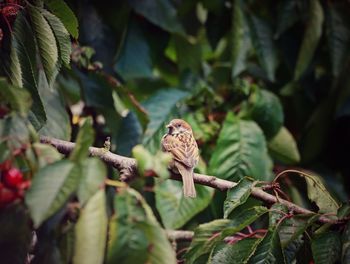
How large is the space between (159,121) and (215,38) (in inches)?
44.6

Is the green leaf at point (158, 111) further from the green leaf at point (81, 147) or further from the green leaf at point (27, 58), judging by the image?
the green leaf at point (81, 147)

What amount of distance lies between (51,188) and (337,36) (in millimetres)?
3233

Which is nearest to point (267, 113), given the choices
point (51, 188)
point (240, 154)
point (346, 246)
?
point (240, 154)

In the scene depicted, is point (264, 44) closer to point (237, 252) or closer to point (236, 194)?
point (236, 194)

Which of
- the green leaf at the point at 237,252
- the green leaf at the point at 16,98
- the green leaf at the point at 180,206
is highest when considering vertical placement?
the green leaf at the point at 16,98

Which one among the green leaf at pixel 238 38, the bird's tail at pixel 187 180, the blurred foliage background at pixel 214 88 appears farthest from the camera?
the green leaf at pixel 238 38

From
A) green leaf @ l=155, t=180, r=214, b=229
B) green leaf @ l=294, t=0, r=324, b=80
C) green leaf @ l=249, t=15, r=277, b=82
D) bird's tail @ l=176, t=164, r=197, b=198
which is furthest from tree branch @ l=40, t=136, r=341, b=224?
green leaf @ l=249, t=15, r=277, b=82

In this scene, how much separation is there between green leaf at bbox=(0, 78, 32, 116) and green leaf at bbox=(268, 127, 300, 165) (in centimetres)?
258

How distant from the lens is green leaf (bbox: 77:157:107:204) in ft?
4.54

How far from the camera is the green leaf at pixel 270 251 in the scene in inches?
79.0

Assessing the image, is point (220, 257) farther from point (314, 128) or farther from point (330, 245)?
point (314, 128)

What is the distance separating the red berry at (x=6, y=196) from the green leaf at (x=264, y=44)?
2.91 metres

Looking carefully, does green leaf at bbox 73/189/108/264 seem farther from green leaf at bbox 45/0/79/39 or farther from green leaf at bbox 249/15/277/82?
green leaf at bbox 249/15/277/82

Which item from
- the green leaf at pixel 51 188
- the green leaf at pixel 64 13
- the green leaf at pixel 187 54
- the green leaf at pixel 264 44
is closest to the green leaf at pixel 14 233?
the green leaf at pixel 51 188
